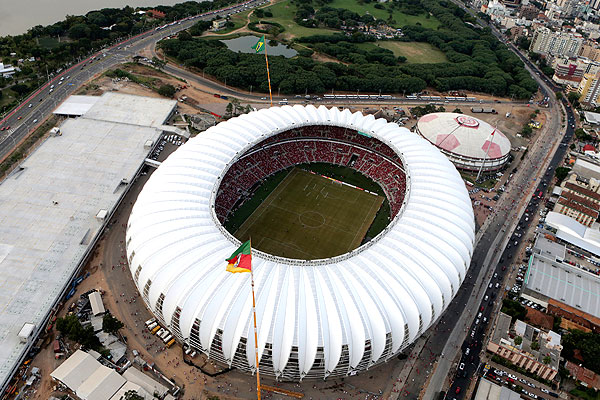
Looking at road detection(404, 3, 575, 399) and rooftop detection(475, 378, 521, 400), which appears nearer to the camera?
rooftop detection(475, 378, 521, 400)

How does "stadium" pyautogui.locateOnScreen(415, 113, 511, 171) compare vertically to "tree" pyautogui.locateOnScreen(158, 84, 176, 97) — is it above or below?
below

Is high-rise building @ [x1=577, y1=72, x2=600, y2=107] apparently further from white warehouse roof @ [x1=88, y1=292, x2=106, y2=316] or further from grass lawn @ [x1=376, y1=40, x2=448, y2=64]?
white warehouse roof @ [x1=88, y1=292, x2=106, y2=316]

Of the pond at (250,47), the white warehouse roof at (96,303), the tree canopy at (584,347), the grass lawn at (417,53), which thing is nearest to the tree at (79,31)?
the pond at (250,47)

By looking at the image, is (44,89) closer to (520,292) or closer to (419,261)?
(419,261)

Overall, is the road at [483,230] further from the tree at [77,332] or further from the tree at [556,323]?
the tree at [77,332]

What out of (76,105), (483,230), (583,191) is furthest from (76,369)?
(583,191)

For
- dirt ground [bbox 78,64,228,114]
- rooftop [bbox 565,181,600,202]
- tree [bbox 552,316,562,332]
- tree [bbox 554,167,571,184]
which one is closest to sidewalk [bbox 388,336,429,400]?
tree [bbox 552,316,562,332]

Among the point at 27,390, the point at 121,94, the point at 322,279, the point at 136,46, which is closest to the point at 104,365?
the point at 27,390
